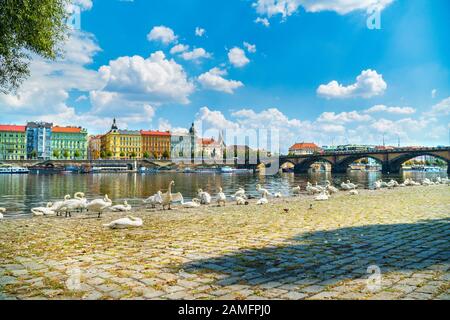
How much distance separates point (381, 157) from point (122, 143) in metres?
123

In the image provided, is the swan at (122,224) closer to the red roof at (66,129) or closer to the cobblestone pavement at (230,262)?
the cobblestone pavement at (230,262)

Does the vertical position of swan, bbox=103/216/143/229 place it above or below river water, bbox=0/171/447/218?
above

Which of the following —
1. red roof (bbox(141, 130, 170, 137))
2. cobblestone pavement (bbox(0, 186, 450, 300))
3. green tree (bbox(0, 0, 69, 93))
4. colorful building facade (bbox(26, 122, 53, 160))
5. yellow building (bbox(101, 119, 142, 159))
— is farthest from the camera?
red roof (bbox(141, 130, 170, 137))

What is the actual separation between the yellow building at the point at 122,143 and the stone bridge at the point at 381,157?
271 feet

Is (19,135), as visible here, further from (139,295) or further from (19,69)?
(139,295)

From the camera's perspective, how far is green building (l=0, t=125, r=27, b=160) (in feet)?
500

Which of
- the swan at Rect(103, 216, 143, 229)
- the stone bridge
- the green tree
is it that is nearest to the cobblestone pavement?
the swan at Rect(103, 216, 143, 229)

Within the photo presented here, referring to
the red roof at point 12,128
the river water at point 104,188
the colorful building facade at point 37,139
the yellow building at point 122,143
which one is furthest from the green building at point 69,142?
the river water at point 104,188

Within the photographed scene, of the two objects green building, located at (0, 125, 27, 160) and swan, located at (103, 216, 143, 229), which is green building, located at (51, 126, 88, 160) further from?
swan, located at (103, 216, 143, 229)

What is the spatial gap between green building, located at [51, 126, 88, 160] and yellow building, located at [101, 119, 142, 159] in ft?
34.8

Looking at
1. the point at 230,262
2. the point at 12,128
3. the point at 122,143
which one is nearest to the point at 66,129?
the point at 12,128

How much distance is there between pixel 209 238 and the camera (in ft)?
29.1

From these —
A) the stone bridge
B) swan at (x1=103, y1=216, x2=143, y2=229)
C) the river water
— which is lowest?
the river water
